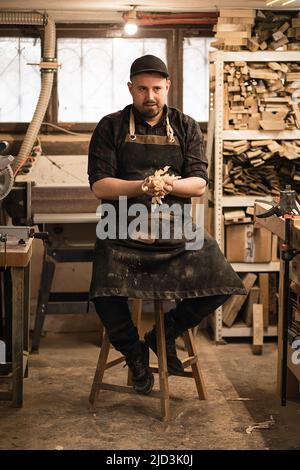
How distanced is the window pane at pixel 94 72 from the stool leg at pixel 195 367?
2.48 m

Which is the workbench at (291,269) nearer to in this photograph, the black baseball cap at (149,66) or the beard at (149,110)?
the beard at (149,110)

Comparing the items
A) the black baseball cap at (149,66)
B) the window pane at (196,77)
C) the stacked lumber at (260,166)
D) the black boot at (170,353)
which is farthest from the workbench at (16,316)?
the window pane at (196,77)

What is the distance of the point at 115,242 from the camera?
Result: 4160mm

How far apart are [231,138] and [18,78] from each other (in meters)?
1.84

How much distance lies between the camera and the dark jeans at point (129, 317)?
4070mm

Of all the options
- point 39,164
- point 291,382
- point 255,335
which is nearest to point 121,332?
point 291,382

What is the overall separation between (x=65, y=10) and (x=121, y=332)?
9.13 feet

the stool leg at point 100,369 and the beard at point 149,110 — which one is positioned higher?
the beard at point 149,110

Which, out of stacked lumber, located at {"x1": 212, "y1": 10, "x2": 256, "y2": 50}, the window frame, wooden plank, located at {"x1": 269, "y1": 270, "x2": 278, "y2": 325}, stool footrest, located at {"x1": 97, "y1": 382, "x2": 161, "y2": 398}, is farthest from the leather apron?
the window frame

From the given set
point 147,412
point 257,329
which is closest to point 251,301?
point 257,329

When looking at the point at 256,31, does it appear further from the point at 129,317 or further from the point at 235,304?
the point at 129,317

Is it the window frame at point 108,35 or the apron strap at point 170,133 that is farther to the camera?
the window frame at point 108,35

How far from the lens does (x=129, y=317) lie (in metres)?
4.12

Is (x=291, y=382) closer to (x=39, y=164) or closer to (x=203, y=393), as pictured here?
(x=203, y=393)
